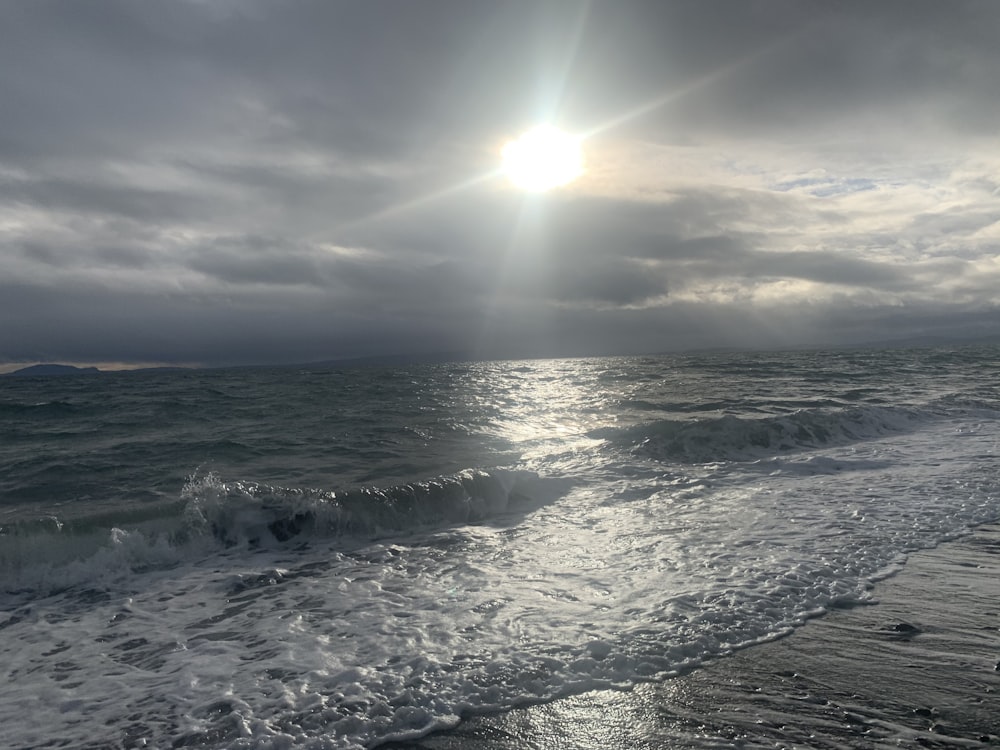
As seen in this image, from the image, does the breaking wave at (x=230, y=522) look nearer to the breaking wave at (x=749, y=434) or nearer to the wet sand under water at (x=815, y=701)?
the breaking wave at (x=749, y=434)

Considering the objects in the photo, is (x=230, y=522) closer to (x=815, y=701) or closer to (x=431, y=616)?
(x=431, y=616)

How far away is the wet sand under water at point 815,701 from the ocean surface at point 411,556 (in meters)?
0.25

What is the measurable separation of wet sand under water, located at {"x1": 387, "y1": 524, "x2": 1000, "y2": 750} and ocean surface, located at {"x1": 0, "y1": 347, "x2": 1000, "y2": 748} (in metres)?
0.25

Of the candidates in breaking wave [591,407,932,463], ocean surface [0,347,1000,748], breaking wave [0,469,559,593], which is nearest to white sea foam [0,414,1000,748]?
ocean surface [0,347,1000,748]

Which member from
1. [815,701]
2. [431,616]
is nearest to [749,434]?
[431,616]

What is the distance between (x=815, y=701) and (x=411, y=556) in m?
5.89

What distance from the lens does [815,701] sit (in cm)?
443

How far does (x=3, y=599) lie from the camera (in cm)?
801

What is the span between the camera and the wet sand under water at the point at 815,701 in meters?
4.05

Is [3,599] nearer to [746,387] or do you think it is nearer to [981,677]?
[981,677]

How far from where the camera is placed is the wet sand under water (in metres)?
4.05

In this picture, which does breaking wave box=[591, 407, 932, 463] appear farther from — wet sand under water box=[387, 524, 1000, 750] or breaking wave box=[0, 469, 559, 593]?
wet sand under water box=[387, 524, 1000, 750]

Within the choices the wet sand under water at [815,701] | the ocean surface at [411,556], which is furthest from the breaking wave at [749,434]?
the wet sand under water at [815,701]

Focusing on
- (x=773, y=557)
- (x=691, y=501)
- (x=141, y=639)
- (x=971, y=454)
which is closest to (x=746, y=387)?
(x=971, y=454)
